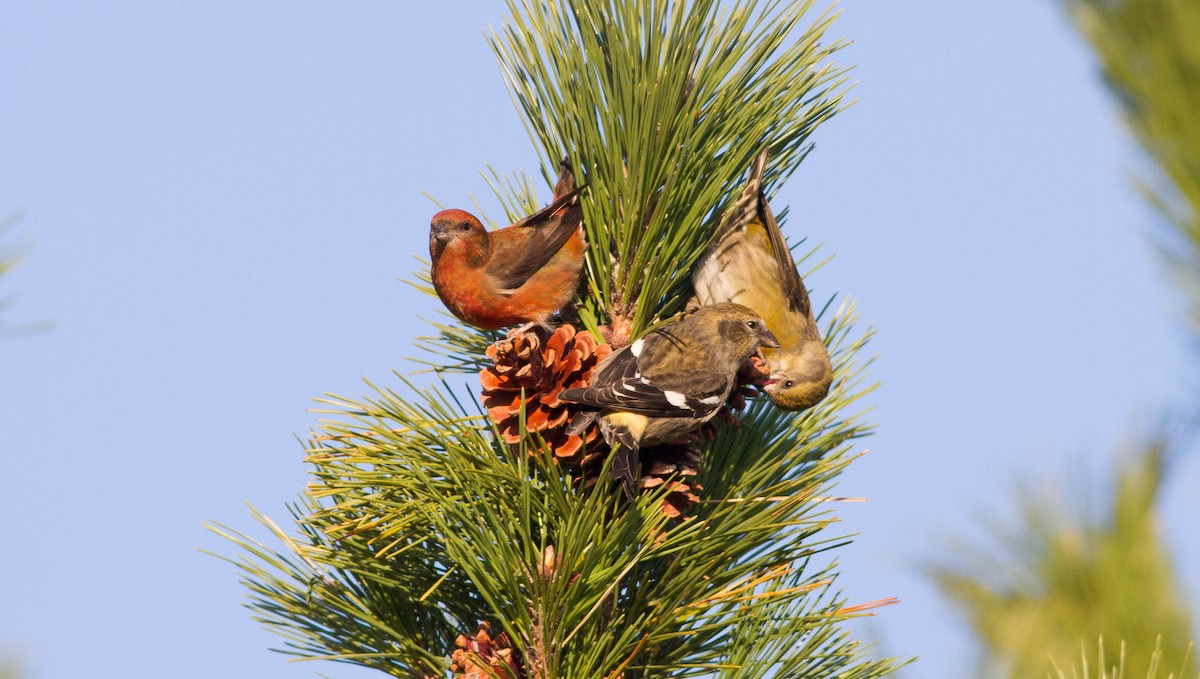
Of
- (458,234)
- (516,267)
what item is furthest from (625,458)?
(458,234)

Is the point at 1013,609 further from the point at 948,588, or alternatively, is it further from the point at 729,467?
the point at 729,467

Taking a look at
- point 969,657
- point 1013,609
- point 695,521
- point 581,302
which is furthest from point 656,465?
point 969,657

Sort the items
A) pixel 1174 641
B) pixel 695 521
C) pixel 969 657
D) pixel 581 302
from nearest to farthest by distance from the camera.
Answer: pixel 969 657 < pixel 1174 641 < pixel 695 521 < pixel 581 302

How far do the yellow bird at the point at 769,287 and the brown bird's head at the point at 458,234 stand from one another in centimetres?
83

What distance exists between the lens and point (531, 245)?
12.2 feet

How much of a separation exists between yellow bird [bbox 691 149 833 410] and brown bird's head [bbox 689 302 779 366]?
19cm

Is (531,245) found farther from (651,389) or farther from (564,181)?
(651,389)

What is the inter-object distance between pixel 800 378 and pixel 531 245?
1268 mm

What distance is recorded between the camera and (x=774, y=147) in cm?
358

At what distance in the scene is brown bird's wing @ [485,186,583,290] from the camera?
3.62 metres

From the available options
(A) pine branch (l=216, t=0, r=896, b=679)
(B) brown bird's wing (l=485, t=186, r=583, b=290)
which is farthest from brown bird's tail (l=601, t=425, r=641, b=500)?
(B) brown bird's wing (l=485, t=186, r=583, b=290)

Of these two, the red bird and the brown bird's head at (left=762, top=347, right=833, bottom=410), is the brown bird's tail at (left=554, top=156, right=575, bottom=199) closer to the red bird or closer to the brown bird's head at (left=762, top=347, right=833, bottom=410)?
the red bird

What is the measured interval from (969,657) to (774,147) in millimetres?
2117

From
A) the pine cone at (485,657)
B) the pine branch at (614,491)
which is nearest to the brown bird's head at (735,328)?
the pine branch at (614,491)
